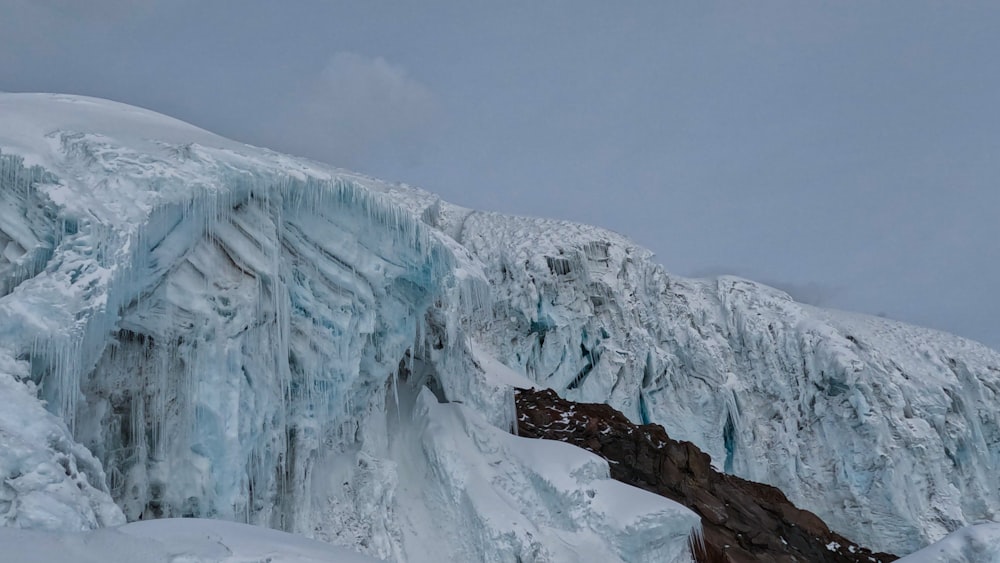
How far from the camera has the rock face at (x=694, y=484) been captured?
60.2 ft

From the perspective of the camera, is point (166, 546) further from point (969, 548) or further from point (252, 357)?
point (969, 548)

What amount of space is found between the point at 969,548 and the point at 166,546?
11.1 m

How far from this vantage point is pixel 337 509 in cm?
1421

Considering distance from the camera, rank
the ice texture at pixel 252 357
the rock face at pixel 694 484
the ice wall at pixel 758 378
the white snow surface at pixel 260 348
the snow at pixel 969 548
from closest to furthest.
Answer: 1. the ice texture at pixel 252 357
2. the white snow surface at pixel 260 348
3. the snow at pixel 969 548
4. the rock face at pixel 694 484
5. the ice wall at pixel 758 378

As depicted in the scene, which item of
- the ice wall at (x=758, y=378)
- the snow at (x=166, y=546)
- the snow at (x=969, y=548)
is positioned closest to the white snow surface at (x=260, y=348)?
the snow at (x=166, y=546)

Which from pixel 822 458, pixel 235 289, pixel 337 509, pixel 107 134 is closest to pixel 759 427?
Answer: pixel 822 458

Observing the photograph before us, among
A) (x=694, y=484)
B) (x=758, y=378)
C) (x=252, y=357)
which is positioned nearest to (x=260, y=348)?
(x=252, y=357)

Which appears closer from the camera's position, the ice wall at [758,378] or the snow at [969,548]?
the snow at [969,548]

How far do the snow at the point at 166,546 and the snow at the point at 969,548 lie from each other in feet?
29.4

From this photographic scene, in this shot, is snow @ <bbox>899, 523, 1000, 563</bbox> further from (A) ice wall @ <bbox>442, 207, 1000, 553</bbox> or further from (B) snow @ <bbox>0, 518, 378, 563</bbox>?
(A) ice wall @ <bbox>442, 207, 1000, 553</bbox>

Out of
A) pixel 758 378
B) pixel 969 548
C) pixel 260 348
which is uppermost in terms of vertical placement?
pixel 758 378

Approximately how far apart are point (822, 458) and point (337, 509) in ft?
69.7

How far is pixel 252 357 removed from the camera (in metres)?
12.6

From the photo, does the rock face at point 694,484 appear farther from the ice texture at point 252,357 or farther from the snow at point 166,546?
the snow at point 166,546
